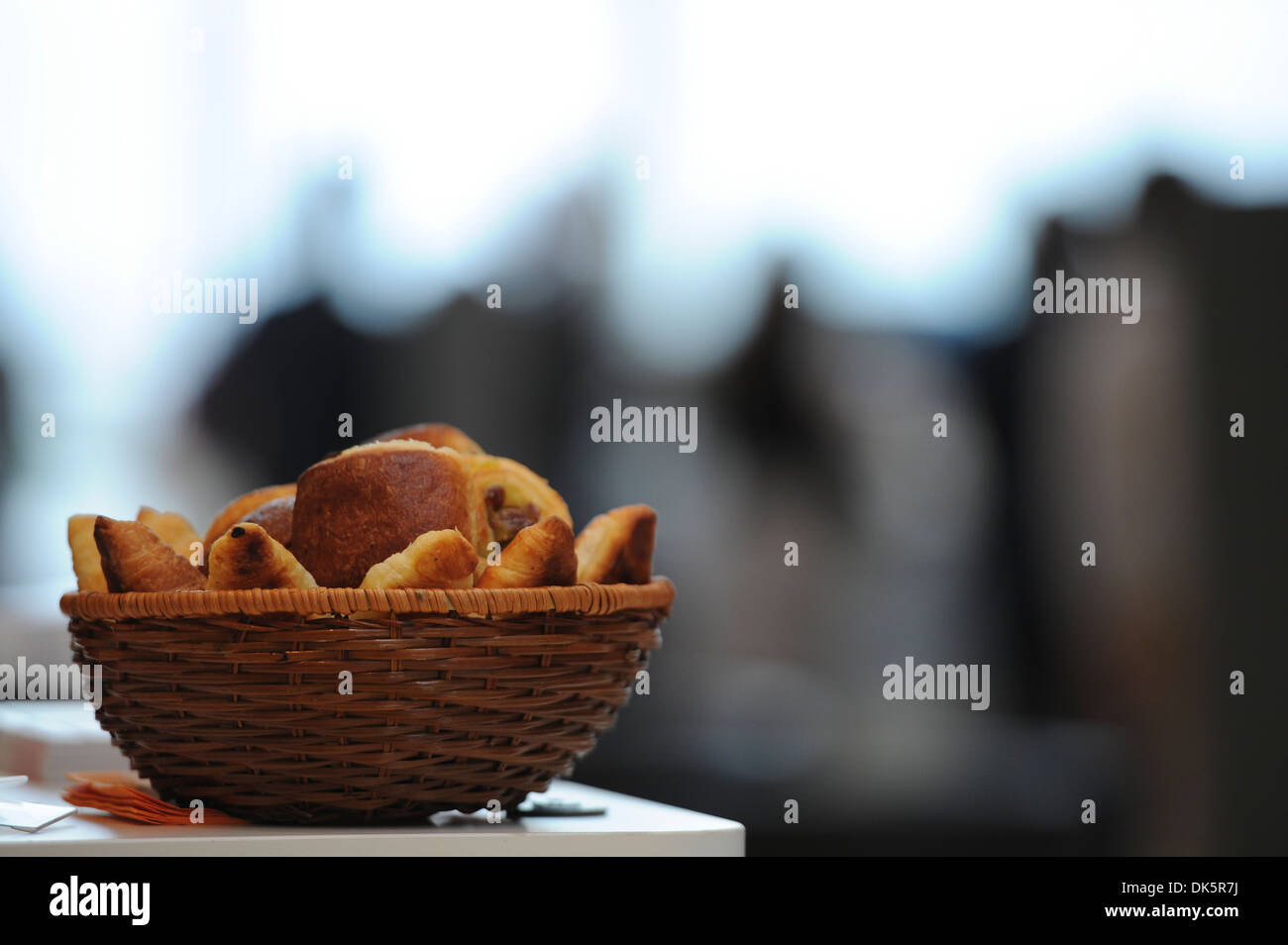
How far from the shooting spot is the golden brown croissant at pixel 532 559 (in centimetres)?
76

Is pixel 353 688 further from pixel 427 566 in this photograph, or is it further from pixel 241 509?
pixel 241 509

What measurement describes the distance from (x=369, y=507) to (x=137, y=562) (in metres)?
0.14

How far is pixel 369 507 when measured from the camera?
0.78 metres

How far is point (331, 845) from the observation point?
0.73 metres

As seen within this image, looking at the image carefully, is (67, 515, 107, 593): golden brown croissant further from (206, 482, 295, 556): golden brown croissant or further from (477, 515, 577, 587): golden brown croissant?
(477, 515, 577, 587): golden brown croissant

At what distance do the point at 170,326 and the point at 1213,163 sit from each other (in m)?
2.86

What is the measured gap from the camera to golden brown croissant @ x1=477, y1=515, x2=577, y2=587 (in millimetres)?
763

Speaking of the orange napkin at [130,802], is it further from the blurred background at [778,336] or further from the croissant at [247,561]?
the blurred background at [778,336]

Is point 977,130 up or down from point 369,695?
up

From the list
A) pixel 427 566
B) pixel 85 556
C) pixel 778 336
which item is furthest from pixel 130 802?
pixel 778 336

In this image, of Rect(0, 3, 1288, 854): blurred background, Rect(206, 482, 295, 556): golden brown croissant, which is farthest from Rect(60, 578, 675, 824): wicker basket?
Rect(0, 3, 1288, 854): blurred background

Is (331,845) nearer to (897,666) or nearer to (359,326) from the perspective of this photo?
(359,326)
